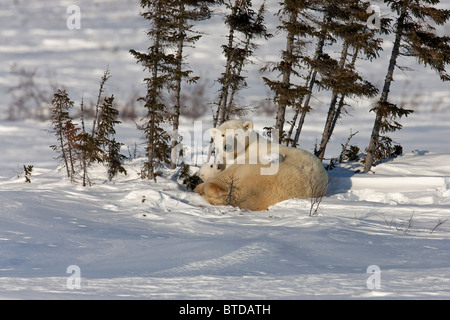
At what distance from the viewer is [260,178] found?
8820 millimetres

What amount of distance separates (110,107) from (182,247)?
7008mm

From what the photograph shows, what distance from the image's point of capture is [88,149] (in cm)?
1088

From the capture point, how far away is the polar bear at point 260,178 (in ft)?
28.8

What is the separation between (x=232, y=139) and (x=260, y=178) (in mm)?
1429

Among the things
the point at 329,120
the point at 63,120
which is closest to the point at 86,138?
the point at 63,120

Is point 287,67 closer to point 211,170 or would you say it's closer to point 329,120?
point 329,120

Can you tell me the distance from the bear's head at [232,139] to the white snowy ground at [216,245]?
1.38 m

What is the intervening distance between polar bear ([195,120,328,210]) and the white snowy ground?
0.31 meters

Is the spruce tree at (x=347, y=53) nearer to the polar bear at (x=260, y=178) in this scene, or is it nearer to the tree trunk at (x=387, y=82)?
the tree trunk at (x=387, y=82)

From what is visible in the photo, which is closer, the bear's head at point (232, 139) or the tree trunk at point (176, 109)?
the bear's head at point (232, 139)

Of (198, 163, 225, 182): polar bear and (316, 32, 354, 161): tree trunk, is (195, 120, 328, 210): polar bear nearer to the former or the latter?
Result: (198, 163, 225, 182): polar bear

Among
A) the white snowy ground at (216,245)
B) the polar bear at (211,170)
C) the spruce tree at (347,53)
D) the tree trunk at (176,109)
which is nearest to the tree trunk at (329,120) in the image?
the spruce tree at (347,53)

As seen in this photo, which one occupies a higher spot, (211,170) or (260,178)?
(211,170)

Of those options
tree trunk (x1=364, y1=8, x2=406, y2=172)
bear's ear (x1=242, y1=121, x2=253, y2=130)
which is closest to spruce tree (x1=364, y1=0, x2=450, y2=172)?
tree trunk (x1=364, y1=8, x2=406, y2=172)
